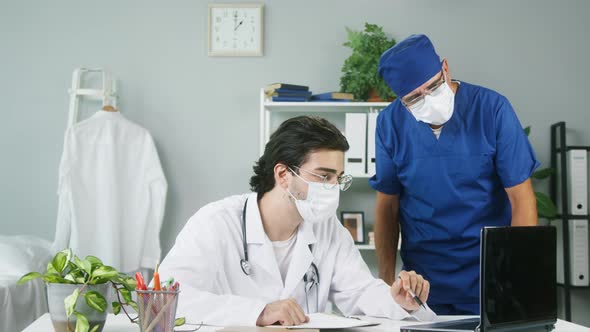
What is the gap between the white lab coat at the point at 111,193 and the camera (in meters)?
Answer: 3.36

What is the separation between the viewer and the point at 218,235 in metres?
1.81

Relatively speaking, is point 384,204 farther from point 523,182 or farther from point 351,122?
point 351,122

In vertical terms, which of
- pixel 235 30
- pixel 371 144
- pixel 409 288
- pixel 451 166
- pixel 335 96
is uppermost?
pixel 235 30

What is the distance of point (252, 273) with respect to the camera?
1831 mm

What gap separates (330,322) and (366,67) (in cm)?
208

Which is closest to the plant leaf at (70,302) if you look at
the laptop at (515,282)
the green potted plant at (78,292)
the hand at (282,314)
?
the green potted plant at (78,292)

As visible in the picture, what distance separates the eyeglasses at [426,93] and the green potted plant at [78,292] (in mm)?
1149

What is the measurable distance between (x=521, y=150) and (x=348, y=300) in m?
0.76

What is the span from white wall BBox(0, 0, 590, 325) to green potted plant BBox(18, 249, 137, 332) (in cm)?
233

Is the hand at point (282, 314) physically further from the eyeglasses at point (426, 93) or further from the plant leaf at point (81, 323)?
the eyeglasses at point (426, 93)

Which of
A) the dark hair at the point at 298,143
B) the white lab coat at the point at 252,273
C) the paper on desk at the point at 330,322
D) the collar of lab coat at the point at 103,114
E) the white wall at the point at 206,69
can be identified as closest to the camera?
the paper on desk at the point at 330,322

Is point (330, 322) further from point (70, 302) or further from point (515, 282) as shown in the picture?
point (70, 302)

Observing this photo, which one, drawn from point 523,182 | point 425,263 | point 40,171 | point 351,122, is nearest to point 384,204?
point 425,263

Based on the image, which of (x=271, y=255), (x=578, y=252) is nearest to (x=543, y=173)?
(x=578, y=252)
